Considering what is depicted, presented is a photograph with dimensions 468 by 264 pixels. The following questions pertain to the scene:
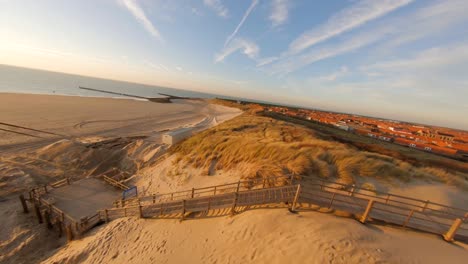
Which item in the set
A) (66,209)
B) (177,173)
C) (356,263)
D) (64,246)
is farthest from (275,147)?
(66,209)

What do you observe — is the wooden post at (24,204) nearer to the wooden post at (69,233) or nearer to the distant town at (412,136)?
the wooden post at (69,233)

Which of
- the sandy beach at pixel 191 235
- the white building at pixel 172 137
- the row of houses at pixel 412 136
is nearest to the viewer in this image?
the sandy beach at pixel 191 235

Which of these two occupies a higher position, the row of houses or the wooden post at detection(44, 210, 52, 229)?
A: the row of houses

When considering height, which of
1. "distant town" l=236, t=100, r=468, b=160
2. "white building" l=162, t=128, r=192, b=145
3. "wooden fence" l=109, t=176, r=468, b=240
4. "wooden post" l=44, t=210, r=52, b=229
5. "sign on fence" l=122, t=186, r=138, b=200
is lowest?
"wooden post" l=44, t=210, r=52, b=229

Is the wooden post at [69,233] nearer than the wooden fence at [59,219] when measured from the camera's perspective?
Yes

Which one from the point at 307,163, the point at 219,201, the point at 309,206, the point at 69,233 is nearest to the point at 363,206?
the point at 309,206

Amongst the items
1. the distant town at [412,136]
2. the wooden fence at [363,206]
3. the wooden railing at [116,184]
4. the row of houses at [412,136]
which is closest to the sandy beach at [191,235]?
the wooden fence at [363,206]

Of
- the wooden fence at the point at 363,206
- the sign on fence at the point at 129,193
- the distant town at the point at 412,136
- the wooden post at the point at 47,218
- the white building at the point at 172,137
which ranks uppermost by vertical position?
the wooden fence at the point at 363,206

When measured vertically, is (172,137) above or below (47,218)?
above

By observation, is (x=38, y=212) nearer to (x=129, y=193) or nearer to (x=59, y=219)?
(x=59, y=219)

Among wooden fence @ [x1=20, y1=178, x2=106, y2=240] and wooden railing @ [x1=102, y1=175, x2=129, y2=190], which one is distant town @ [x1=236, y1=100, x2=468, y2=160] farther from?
wooden fence @ [x1=20, y1=178, x2=106, y2=240]

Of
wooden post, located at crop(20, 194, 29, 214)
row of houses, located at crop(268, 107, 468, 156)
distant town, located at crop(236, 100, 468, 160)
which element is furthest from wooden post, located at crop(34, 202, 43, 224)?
row of houses, located at crop(268, 107, 468, 156)
